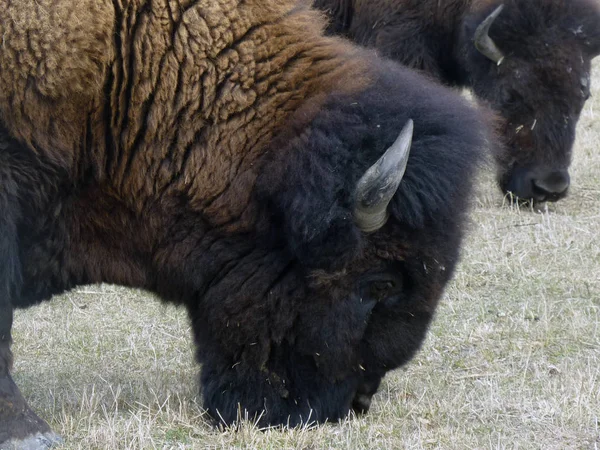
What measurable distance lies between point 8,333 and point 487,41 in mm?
5862

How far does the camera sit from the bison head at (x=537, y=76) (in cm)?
854

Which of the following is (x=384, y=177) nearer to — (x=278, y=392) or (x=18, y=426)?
(x=278, y=392)

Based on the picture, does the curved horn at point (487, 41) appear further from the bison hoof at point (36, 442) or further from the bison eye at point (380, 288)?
the bison hoof at point (36, 442)

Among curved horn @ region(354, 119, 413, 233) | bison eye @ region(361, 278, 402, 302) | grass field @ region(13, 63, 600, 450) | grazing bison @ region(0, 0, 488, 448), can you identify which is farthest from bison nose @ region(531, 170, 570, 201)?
curved horn @ region(354, 119, 413, 233)

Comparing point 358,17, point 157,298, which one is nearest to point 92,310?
point 157,298

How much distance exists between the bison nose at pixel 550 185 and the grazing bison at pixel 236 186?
4710mm

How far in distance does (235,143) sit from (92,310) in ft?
9.07

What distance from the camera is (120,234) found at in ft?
13.3

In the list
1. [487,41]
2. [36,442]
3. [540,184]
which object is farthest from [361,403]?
[487,41]

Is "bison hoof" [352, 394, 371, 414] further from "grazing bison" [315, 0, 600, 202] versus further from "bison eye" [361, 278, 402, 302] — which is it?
"grazing bison" [315, 0, 600, 202]

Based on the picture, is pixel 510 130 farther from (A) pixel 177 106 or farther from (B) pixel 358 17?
(A) pixel 177 106

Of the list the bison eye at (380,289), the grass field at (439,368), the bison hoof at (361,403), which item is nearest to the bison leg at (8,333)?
the grass field at (439,368)

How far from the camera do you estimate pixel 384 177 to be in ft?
11.6

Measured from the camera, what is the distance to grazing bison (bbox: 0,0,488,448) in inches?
146
